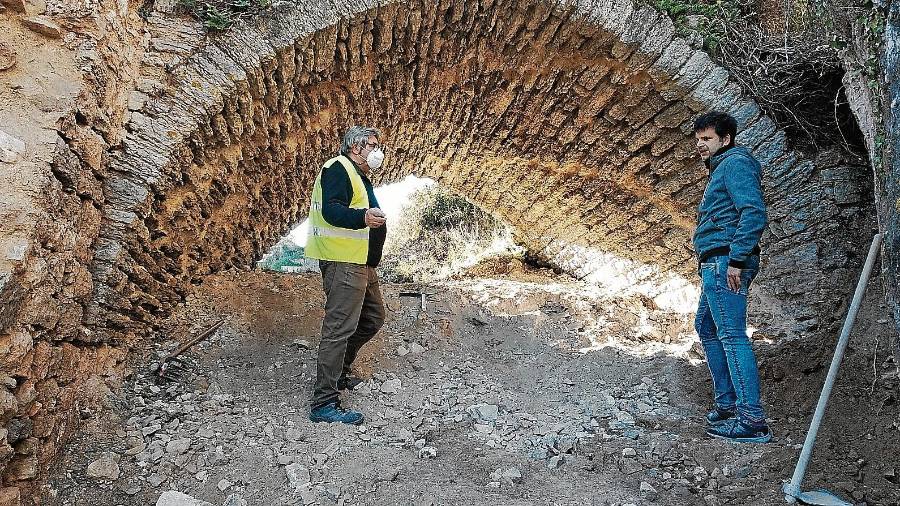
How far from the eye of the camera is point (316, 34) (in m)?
3.13

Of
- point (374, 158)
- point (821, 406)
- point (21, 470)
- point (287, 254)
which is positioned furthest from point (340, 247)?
point (287, 254)

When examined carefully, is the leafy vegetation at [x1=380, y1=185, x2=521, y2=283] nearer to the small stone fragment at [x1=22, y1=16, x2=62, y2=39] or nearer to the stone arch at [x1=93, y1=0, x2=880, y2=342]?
the stone arch at [x1=93, y1=0, x2=880, y2=342]

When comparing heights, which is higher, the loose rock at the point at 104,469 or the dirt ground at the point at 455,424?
the dirt ground at the point at 455,424

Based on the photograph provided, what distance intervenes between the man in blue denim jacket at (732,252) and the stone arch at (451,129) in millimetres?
1068

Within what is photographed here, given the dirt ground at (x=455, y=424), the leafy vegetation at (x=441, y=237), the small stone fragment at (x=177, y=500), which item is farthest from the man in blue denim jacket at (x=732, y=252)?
the leafy vegetation at (x=441, y=237)

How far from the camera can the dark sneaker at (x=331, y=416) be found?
2705 mm

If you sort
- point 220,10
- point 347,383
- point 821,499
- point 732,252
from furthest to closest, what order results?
point 347,383, point 220,10, point 732,252, point 821,499

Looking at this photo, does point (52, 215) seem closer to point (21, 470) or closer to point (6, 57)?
point (6, 57)

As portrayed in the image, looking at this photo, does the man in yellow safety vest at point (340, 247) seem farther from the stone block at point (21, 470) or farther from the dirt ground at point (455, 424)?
the stone block at point (21, 470)

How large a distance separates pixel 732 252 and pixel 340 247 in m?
1.79

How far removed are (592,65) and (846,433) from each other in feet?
8.40

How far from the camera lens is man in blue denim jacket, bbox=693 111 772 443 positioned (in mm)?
2340

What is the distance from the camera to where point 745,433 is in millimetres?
2412

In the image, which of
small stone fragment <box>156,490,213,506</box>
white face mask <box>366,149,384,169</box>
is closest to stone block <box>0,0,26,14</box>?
white face mask <box>366,149,384,169</box>
